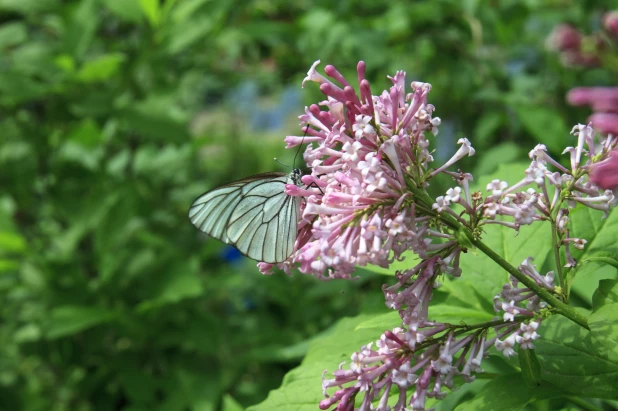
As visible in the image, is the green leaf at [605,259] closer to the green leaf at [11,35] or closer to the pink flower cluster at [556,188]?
the pink flower cluster at [556,188]

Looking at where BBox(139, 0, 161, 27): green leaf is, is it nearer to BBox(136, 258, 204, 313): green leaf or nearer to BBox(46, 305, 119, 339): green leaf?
BBox(136, 258, 204, 313): green leaf

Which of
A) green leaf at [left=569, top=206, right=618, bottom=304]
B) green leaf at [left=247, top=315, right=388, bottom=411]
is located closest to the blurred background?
green leaf at [left=247, top=315, right=388, bottom=411]

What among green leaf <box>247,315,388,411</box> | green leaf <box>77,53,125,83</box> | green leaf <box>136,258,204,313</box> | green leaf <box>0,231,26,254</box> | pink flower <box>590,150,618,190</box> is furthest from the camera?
green leaf <box>0,231,26,254</box>

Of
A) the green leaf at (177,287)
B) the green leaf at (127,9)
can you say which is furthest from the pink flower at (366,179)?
the green leaf at (127,9)

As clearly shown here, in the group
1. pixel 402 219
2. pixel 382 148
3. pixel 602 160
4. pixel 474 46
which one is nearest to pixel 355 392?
pixel 402 219

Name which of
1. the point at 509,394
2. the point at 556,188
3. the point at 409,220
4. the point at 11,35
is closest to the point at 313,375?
the point at 509,394

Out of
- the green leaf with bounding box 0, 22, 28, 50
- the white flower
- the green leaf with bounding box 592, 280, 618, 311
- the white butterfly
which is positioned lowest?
the white flower
